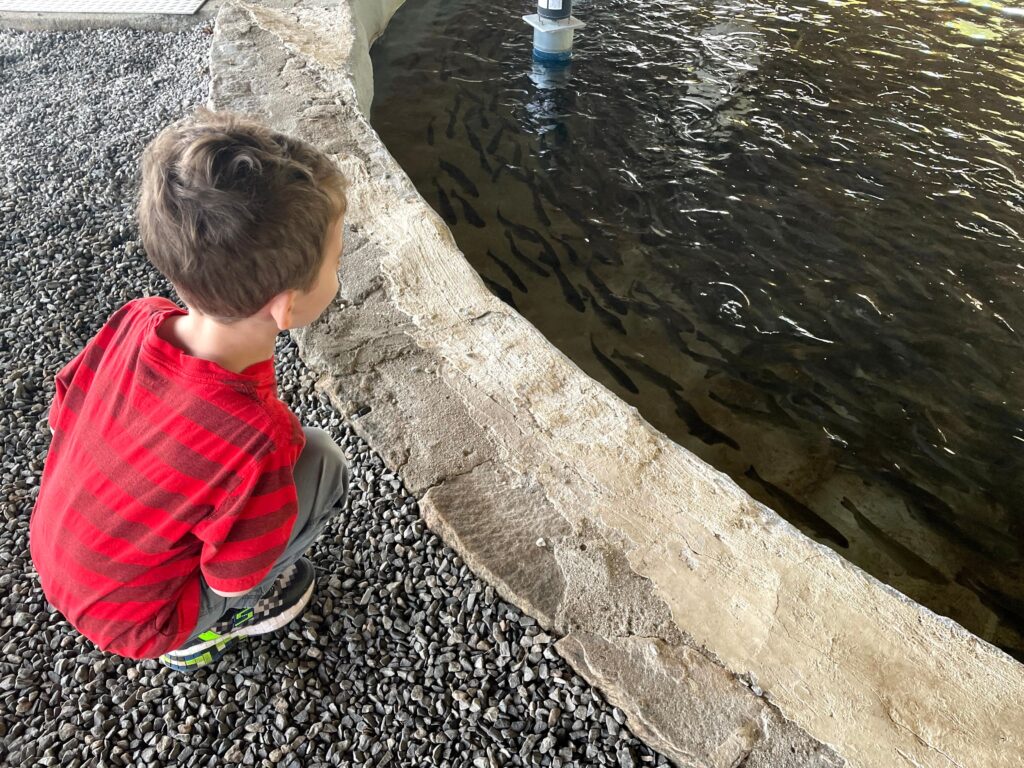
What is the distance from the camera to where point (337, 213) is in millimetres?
1430

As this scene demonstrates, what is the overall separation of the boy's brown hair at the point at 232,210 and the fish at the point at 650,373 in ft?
7.24

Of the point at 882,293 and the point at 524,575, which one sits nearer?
the point at 524,575

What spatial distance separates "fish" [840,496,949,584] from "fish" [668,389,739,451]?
0.55 metres

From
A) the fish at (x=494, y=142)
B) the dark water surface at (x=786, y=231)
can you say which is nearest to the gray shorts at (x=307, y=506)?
the dark water surface at (x=786, y=231)

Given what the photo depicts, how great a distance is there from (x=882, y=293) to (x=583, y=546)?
253 cm

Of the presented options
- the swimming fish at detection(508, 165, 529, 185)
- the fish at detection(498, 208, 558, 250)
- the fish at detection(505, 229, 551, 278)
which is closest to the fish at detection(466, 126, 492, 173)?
the swimming fish at detection(508, 165, 529, 185)

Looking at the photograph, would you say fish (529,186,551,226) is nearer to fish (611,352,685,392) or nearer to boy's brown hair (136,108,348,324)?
fish (611,352,685,392)

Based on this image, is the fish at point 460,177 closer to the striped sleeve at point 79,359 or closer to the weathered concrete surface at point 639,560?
the weathered concrete surface at point 639,560

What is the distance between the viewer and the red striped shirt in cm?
139

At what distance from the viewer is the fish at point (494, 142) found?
4.72 m

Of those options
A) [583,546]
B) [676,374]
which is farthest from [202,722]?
[676,374]

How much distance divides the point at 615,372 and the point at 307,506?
196cm

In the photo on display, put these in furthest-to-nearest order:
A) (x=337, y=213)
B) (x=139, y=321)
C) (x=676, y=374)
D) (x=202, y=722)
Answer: (x=676, y=374), (x=202, y=722), (x=139, y=321), (x=337, y=213)

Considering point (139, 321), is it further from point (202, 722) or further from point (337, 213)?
point (202, 722)
